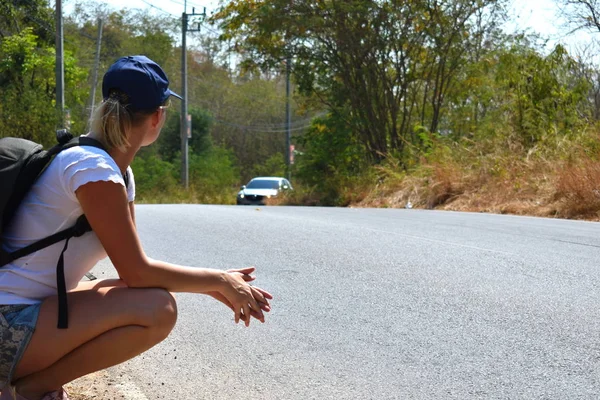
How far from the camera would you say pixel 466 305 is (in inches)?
272

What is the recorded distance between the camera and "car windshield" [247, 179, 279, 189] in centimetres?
3713

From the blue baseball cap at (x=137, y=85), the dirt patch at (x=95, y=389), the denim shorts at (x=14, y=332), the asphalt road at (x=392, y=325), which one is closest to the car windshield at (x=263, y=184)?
the asphalt road at (x=392, y=325)

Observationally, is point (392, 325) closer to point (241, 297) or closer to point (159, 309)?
point (241, 297)

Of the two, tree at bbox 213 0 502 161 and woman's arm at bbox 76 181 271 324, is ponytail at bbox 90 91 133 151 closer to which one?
woman's arm at bbox 76 181 271 324

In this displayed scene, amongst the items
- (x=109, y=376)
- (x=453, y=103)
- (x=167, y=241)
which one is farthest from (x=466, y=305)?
(x=453, y=103)

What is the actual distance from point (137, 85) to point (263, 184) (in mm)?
33881

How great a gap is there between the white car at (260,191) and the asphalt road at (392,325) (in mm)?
24394

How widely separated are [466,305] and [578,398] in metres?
2.34

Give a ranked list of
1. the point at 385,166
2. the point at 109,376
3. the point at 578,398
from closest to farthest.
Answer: the point at 578,398 < the point at 109,376 < the point at 385,166

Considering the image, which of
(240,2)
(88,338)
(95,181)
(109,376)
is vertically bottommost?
(109,376)

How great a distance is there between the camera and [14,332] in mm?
3398

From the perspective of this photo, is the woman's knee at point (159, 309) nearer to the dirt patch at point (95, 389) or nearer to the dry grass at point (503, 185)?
the dirt patch at point (95, 389)

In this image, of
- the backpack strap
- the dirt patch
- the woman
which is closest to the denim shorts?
the woman

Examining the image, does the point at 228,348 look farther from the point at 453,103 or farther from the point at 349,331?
the point at 453,103
